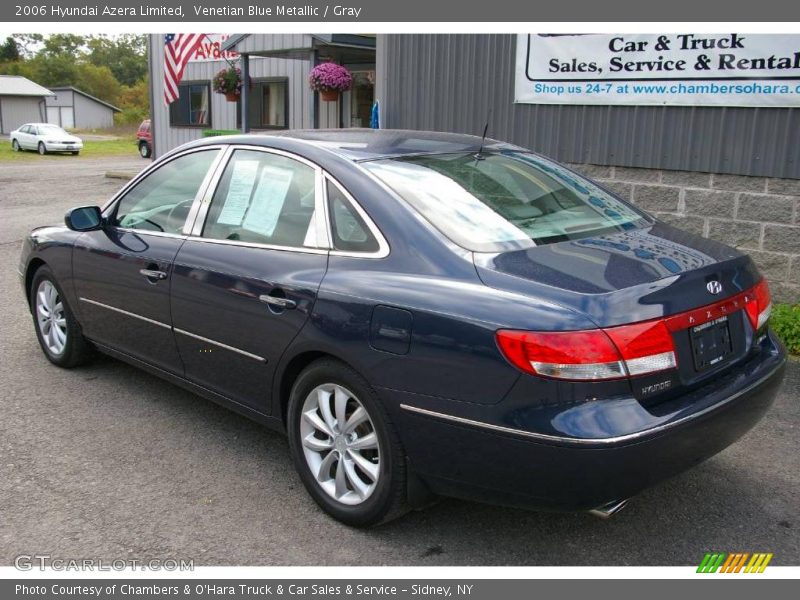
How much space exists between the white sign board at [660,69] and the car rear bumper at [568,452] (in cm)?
394

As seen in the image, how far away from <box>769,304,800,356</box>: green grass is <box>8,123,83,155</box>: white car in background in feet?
115

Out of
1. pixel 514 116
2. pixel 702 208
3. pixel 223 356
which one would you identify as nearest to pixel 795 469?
pixel 223 356

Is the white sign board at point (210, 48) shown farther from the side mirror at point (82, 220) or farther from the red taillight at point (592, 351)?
the red taillight at point (592, 351)

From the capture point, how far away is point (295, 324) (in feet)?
11.5

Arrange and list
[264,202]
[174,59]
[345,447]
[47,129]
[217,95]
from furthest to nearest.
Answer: [47,129] → [174,59] → [217,95] → [264,202] → [345,447]

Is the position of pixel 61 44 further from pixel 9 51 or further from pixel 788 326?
pixel 788 326

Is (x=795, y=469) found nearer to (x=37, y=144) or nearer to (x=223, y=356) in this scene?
(x=223, y=356)

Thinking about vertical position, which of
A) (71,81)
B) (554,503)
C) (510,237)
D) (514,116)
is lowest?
(554,503)

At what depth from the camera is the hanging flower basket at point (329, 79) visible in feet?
45.0

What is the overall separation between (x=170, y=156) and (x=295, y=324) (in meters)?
1.74

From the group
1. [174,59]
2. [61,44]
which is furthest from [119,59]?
[174,59]

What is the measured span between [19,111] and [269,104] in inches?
1916

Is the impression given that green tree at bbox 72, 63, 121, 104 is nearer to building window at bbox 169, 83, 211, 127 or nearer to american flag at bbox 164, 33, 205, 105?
building window at bbox 169, 83, 211, 127

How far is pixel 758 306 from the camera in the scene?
139 inches
